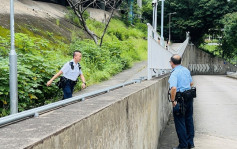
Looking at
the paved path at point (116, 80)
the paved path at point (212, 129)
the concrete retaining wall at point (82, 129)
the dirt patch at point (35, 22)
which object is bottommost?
the paved path at point (212, 129)

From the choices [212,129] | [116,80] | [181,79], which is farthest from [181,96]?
[116,80]

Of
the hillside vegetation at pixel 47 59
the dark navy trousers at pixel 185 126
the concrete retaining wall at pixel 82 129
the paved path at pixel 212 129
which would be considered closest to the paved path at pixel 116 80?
the hillside vegetation at pixel 47 59

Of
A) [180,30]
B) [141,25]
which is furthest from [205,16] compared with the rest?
[141,25]

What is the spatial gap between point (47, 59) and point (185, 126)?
4936mm

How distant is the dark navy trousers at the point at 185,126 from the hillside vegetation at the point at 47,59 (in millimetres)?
3075

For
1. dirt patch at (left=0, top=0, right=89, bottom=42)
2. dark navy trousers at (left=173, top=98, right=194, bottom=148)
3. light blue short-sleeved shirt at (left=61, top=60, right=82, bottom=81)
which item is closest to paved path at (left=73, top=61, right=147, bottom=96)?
light blue short-sleeved shirt at (left=61, top=60, right=82, bottom=81)

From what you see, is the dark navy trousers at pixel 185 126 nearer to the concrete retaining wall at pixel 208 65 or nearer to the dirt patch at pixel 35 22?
the dirt patch at pixel 35 22

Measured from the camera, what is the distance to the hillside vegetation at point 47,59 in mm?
6867

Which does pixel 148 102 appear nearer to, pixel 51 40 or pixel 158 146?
pixel 158 146

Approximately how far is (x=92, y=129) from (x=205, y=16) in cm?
4331

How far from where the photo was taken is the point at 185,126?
248 inches

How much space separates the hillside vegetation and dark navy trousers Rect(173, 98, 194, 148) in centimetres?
308

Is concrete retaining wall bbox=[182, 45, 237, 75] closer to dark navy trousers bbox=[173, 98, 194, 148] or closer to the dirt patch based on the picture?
the dirt patch

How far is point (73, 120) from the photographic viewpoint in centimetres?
224
